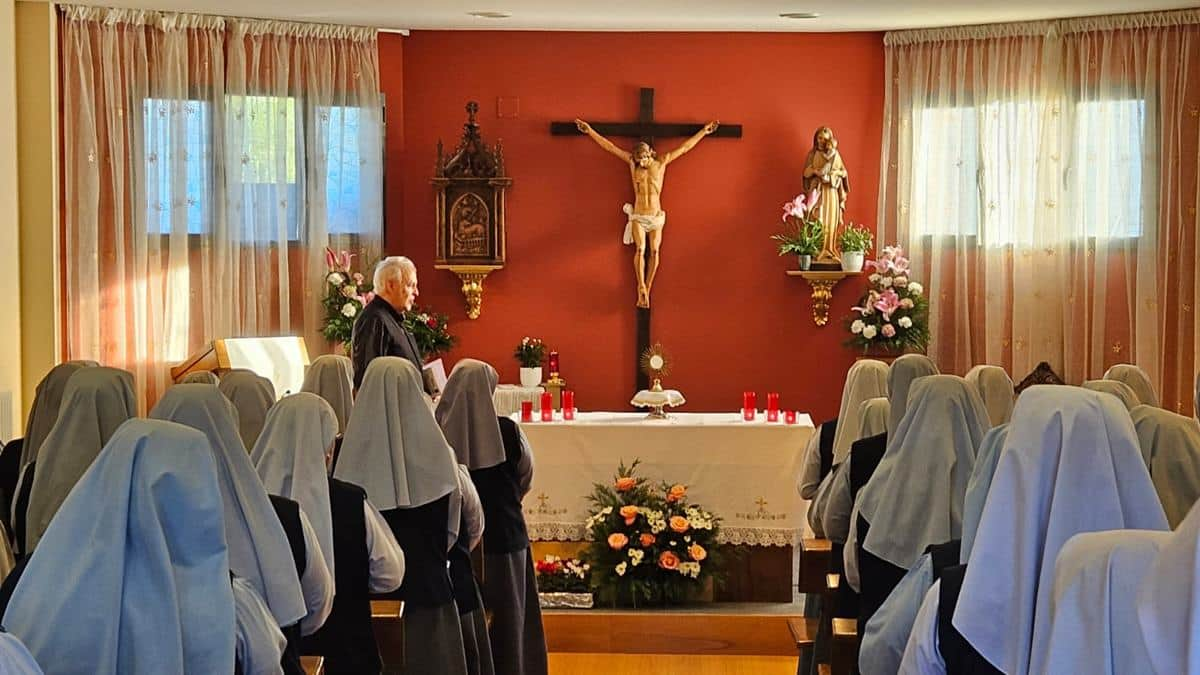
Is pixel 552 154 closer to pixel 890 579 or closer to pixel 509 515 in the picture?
pixel 509 515

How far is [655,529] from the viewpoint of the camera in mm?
7293

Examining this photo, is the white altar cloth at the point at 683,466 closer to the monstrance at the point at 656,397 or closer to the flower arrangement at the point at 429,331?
the monstrance at the point at 656,397

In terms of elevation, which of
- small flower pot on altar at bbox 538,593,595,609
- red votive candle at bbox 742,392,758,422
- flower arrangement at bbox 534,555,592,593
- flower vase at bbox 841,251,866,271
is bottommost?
small flower pot on altar at bbox 538,593,595,609

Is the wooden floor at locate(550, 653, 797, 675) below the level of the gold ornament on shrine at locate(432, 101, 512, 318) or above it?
below

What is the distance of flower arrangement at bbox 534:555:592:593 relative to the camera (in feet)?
24.4

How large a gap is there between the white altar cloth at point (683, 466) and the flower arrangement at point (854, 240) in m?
2.11

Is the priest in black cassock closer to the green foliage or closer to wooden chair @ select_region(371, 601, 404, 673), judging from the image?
the green foliage

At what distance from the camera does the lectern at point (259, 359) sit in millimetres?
8961

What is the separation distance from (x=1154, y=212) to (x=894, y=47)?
6.20 feet

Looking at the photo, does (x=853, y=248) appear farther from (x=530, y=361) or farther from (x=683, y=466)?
(x=683, y=466)

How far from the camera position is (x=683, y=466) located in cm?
779

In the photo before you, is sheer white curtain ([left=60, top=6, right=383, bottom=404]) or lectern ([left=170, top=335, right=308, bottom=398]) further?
sheer white curtain ([left=60, top=6, right=383, bottom=404])

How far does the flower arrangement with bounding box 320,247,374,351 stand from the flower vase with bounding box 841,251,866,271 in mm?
2900

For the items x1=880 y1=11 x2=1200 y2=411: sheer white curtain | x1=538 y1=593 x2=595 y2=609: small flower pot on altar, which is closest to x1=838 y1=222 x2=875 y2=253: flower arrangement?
x1=880 y1=11 x2=1200 y2=411: sheer white curtain
